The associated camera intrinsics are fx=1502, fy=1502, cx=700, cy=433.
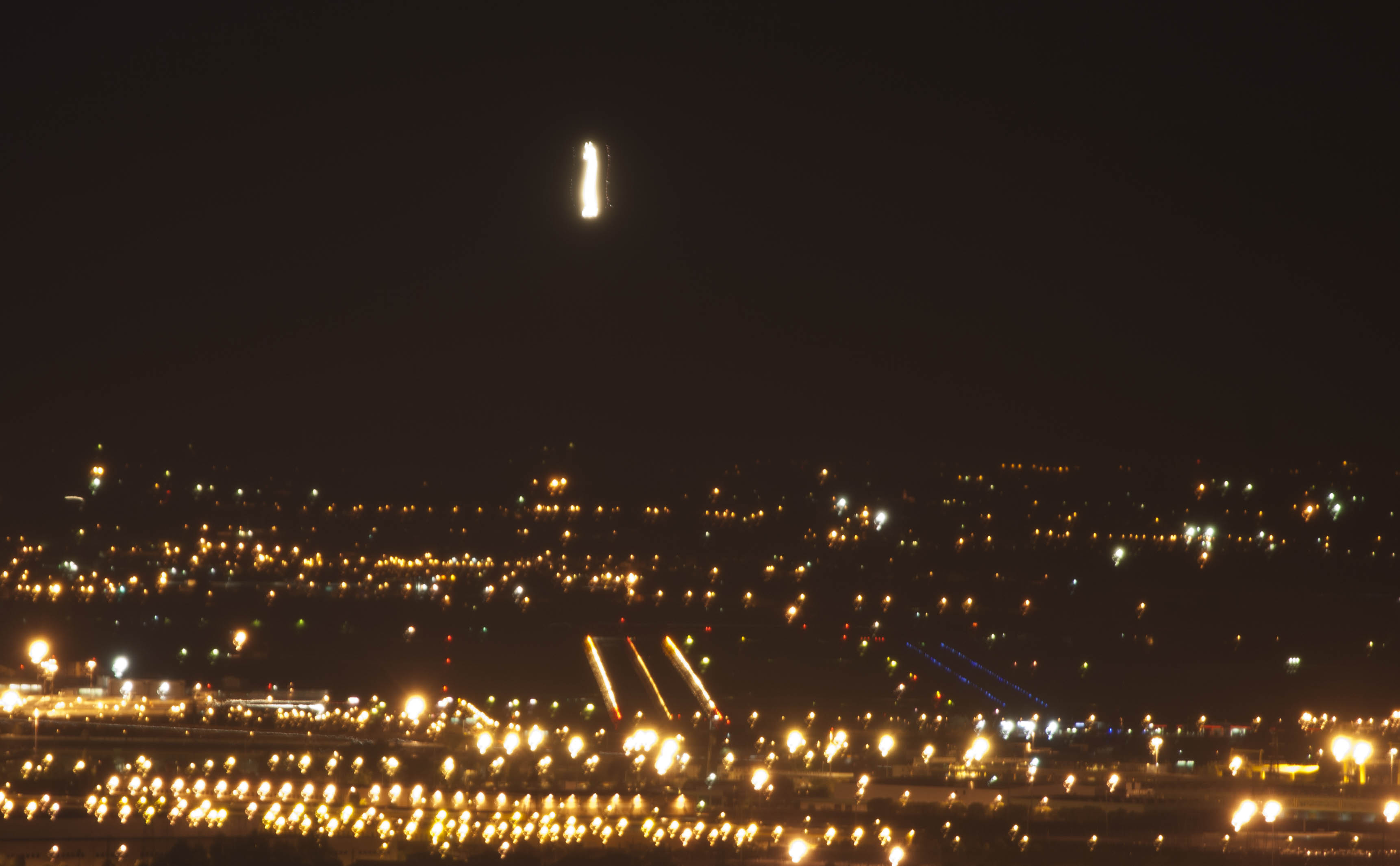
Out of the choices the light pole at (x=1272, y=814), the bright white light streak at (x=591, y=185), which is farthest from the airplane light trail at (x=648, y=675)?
the bright white light streak at (x=591, y=185)

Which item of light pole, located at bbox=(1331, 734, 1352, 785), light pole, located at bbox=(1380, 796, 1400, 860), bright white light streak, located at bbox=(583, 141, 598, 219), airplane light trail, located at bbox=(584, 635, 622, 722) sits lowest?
light pole, located at bbox=(1380, 796, 1400, 860)

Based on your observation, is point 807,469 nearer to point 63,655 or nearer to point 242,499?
point 242,499

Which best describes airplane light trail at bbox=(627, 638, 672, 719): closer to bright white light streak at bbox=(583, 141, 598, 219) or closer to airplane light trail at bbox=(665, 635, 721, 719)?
airplane light trail at bbox=(665, 635, 721, 719)

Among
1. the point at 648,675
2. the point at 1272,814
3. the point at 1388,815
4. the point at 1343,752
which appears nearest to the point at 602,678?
the point at 648,675

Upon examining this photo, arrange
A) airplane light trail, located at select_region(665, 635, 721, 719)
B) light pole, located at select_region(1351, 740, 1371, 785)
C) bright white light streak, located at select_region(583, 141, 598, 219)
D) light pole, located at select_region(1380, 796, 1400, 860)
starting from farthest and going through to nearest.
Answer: airplane light trail, located at select_region(665, 635, 721, 719) → light pole, located at select_region(1351, 740, 1371, 785) → light pole, located at select_region(1380, 796, 1400, 860) → bright white light streak, located at select_region(583, 141, 598, 219)

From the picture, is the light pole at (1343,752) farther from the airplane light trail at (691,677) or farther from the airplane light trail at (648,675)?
the airplane light trail at (648,675)

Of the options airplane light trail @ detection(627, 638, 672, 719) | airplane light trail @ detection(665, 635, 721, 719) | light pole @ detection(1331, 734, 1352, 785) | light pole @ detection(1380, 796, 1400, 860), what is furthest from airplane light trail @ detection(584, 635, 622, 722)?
light pole @ detection(1380, 796, 1400, 860)

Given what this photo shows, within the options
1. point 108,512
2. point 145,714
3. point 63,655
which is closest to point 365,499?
point 108,512
